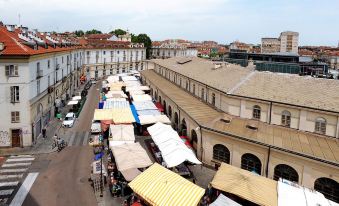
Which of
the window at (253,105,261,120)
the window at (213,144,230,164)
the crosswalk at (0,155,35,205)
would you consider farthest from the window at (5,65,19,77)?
the window at (253,105,261,120)

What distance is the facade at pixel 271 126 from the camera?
24375mm

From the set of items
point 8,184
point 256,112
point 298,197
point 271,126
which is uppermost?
point 256,112

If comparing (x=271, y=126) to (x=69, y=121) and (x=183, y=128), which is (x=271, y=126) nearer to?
(x=183, y=128)

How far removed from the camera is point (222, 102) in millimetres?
34969

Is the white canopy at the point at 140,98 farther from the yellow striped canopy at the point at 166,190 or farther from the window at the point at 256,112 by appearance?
the yellow striped canopy at the point at 166,190

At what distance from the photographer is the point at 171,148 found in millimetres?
29234

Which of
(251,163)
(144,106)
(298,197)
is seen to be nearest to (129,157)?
(251,163)

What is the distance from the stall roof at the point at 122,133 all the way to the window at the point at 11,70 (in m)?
13.0

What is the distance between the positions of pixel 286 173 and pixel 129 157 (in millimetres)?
14398

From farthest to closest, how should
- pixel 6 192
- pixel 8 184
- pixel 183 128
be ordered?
pixel 183 128 < pixel 8 184 < pixel 6 192

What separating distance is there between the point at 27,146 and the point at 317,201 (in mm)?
31845

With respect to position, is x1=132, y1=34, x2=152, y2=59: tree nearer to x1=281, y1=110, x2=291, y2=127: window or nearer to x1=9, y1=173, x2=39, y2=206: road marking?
x1=281, y1=110, x2=291, y2=127: window

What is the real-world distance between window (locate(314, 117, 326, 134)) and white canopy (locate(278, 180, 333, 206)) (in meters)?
7.64

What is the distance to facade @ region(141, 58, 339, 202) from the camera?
24375 mm
